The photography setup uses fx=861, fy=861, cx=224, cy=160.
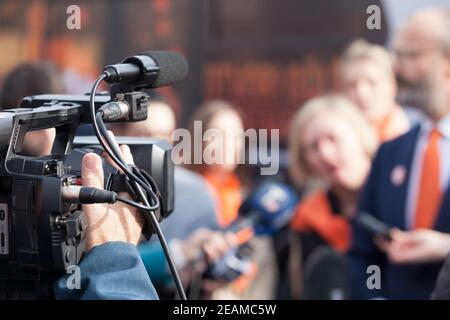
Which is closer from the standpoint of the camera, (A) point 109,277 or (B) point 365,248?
(A) point 109,277

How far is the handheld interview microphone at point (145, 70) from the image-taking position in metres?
1.64

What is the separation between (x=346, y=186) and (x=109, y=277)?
225 cm

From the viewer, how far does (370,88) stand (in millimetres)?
4148

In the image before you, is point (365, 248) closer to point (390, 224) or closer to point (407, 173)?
point (390, 224)

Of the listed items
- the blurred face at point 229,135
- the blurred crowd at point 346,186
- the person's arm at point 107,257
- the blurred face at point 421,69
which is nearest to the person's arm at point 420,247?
the blurred crowd at point 346,186

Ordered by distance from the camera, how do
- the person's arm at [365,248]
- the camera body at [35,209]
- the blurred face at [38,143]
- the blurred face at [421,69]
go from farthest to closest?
the blurred face at [421,69] → the person's arm at [365,248] → the blurred face at [38,143] → the camera body at [35,209]

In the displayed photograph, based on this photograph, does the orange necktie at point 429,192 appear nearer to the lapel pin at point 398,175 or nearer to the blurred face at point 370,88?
the lapel pin at point 398,175

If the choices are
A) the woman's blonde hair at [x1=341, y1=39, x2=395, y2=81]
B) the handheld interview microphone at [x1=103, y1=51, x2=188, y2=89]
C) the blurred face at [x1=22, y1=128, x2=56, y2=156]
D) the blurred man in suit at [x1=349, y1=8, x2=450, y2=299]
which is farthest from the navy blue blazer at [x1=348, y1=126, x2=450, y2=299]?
the handheld interview microphone at [x1=103, y1=51, x2=188, y2=89]

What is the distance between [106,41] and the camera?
20.1ft

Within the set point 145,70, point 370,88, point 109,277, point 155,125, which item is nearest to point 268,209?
point 155,125

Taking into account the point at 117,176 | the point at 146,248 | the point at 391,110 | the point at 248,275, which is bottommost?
the point at 248,275
